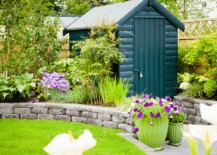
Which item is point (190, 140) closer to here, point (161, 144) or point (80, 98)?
point (161, 144)

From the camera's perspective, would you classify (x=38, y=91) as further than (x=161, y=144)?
Yes

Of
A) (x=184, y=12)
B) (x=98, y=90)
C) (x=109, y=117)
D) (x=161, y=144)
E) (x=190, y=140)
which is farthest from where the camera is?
(x=184, y=12)

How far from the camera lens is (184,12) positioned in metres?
17.9

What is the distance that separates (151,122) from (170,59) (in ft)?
13.0

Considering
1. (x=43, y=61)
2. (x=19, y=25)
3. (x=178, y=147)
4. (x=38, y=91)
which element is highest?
(x=19, y=25)

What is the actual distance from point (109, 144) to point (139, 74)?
353cm

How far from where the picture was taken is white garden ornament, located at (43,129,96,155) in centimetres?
54

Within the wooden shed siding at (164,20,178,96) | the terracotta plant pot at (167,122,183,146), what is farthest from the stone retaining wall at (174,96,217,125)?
the terracotta plant pot at (167,122,183,146)

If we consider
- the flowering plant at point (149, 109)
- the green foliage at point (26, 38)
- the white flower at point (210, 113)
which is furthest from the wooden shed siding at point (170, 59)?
the white flower at point (210, 113)

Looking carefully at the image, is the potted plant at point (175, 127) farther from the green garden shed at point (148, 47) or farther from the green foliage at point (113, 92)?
the green garden shed at point (148, 47)

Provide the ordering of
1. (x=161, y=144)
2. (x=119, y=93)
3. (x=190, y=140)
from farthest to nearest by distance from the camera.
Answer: (x=119, y=93), (x=161, y=144), (x=190, y=140)

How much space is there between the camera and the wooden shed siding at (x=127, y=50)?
741 centimetres

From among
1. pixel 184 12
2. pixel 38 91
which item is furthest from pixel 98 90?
pixel 184 12

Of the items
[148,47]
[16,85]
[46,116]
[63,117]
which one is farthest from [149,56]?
[16,85]
